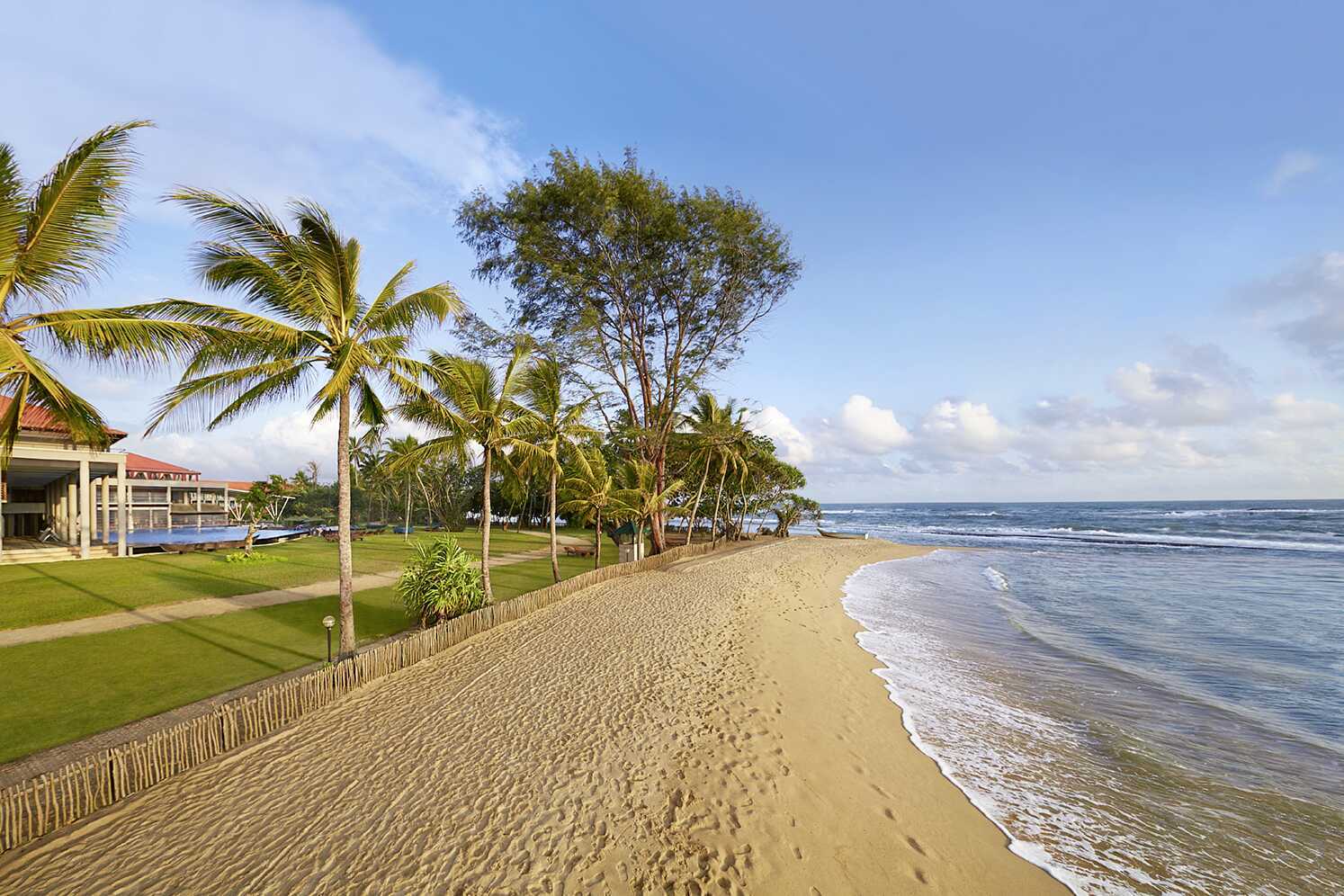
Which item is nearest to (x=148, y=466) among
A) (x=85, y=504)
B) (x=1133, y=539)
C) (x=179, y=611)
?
(x=85, y=504)

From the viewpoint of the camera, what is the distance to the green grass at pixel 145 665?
650 centimetres

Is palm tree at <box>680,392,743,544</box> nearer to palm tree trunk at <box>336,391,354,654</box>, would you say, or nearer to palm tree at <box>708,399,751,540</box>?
palm tree at <box>708,399,751,540</box>

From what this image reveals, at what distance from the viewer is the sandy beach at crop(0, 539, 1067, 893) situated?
4.00m

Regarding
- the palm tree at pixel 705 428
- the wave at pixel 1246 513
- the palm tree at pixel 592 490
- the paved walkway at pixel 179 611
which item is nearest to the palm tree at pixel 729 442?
the palm tree at pixel 705 428

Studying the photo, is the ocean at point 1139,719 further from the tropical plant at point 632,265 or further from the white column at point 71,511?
the white column at point 71,511

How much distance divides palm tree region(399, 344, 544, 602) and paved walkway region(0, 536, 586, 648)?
5.92 metres

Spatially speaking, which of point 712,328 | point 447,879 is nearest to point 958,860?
point 447,879

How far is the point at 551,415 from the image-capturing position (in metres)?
14.3

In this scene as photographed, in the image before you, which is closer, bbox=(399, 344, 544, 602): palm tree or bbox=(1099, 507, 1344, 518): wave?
bbox=(399, 344, 544, 602): palm tree

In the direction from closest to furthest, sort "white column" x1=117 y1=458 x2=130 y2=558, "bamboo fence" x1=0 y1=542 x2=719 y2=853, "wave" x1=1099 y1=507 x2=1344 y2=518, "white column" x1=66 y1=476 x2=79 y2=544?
1. "bamboo fence" x1=0 y1=542 x2=719 y2=853
2. "white column" x1=117 y1=458 x2=130 y2=558
3. "white column" x1=66 y1=476 x2=79 y2=544
4. "wave" x1=1099 y1=507 x2=1344 y2=518

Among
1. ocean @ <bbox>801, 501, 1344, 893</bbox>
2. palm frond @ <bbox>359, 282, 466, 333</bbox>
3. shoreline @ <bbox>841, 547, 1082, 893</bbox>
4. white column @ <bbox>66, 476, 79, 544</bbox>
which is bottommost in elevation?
ocean @ <bbox>801, 501, 1344, 893</bbox>

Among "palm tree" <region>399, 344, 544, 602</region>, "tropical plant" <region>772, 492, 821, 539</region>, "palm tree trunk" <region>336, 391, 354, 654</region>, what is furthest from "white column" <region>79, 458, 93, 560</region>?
"tropical plant" <region>772, 492, 821, 539</region>

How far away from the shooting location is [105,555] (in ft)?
65.6

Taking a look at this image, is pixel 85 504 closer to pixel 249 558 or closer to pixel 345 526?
pixel 249 558
